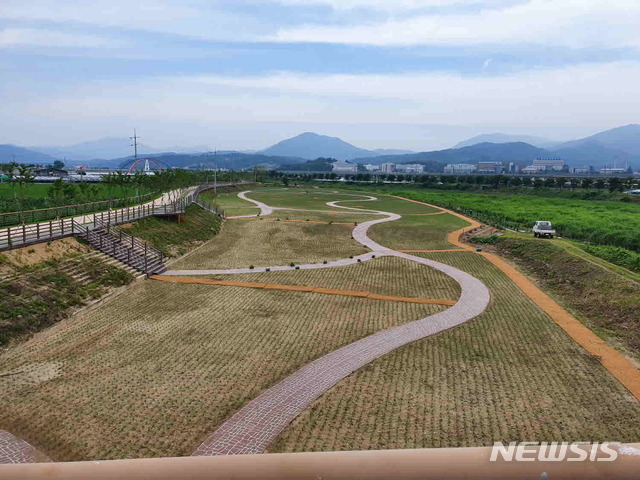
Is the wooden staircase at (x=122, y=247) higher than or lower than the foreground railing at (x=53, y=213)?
lower

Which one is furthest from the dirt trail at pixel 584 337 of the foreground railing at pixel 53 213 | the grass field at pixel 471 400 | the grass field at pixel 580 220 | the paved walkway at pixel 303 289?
the foreground railing at pixel 53 213

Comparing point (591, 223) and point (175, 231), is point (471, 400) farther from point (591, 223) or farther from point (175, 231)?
point (591, 223)

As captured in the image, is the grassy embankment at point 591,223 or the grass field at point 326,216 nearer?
the grassy embankment at point 591,223

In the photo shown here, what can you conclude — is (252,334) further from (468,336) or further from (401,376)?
(468,336)

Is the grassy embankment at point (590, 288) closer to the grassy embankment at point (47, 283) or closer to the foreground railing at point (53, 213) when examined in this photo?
the grassy embankment at point (47, 283)

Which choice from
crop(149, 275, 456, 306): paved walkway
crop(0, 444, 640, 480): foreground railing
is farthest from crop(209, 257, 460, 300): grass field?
crop(0, 444, 640, 480): foreground railing

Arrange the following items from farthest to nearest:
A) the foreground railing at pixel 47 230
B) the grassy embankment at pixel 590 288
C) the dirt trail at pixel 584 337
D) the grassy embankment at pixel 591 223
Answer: the grassy embankment at pixel 591 223 → the foreground railing at pixel 47 230 → the grassy embankment at pixel 590 288 → the dirt trail at pixel 584 337
